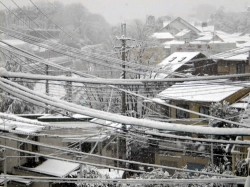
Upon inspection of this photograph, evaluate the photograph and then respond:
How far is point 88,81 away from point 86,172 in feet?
21.6

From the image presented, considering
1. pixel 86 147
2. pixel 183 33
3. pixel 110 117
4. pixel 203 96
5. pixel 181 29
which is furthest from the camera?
pixel 181 29

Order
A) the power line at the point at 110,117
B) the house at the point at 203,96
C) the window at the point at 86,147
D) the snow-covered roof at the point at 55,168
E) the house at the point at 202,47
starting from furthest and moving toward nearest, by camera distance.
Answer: the house at the point at 202,47
the house at the point at 203,96
the window at the point at 86,147
the snow-covered roof at the point at 55,168
the power line at the point at 110,117

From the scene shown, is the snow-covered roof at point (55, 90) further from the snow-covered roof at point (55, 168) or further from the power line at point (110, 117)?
the snow-covered roof at point (55, 168)

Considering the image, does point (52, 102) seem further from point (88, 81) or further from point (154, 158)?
point (154, 158)

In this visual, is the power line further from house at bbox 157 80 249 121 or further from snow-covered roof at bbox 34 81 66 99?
house at bbox 157 80 249 121

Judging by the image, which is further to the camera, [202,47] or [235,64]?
[202,47]

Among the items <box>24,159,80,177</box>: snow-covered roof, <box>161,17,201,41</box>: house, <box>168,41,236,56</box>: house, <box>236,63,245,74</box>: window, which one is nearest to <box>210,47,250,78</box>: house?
<box>236,63,245,74</box>: window

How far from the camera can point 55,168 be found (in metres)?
8.55

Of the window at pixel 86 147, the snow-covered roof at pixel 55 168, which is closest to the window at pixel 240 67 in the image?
the window at pixel 86 147

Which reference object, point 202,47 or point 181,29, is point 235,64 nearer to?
point 202,47

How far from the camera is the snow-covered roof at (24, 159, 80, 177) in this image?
8227 mm

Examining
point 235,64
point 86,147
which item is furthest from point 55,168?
point 235,64

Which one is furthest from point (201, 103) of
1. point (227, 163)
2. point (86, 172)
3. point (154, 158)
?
point (86, 172)

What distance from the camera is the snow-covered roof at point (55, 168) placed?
823 cm
